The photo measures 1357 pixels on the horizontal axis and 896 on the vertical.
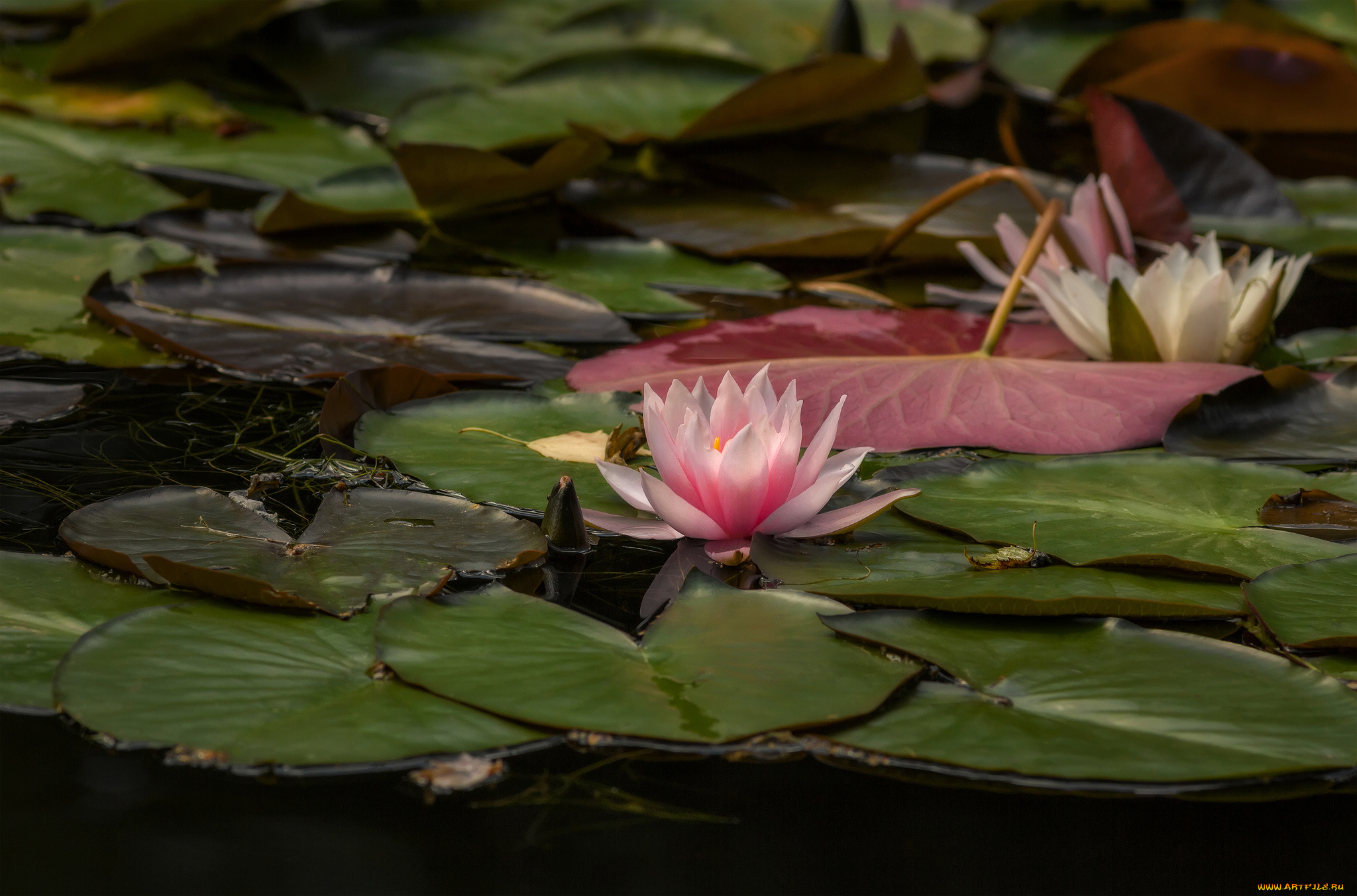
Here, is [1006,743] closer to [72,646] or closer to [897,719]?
[897,719]

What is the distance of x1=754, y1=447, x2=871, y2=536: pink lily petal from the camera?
3.88 ft

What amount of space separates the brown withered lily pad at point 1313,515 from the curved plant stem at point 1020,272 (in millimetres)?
463

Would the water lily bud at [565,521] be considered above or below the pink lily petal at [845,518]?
below

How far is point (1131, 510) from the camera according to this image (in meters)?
1.30

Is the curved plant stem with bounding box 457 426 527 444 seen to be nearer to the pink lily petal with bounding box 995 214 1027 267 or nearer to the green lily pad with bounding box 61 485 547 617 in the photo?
the green lily pad with bounding box 61 485 547 617

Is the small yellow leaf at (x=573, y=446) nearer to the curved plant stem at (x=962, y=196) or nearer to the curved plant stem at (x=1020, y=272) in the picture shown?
the curved plant stem at (x=1020, y=272)

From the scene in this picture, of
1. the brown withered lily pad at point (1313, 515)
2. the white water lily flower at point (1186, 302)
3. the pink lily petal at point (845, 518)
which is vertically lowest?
the pink lily petal at point (845, 518)

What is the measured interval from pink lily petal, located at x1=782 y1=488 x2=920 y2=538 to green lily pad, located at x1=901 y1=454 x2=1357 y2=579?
0.09 meters

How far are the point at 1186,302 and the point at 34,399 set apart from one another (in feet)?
5.16

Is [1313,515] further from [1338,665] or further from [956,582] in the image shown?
[956,582]

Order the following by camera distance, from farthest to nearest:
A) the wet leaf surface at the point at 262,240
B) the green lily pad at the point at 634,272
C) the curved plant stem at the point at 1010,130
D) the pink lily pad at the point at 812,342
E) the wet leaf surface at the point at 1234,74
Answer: the wet leaf surface at the point at 1234,74
the curved plant stem at the point at 1010,130
the wet leaf surface at the point at 262,240
the green lily pad at the point at 634,272
the pink lily pad at the point at 812,342

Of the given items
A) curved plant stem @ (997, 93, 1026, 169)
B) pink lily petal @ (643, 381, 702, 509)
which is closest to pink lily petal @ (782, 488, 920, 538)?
pink lily petal @ (643, 381, 702, 509)

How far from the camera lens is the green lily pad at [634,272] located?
2016 mm

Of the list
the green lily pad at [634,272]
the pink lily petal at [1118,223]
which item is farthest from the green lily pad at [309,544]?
the pink lily petal at [1118,223]
